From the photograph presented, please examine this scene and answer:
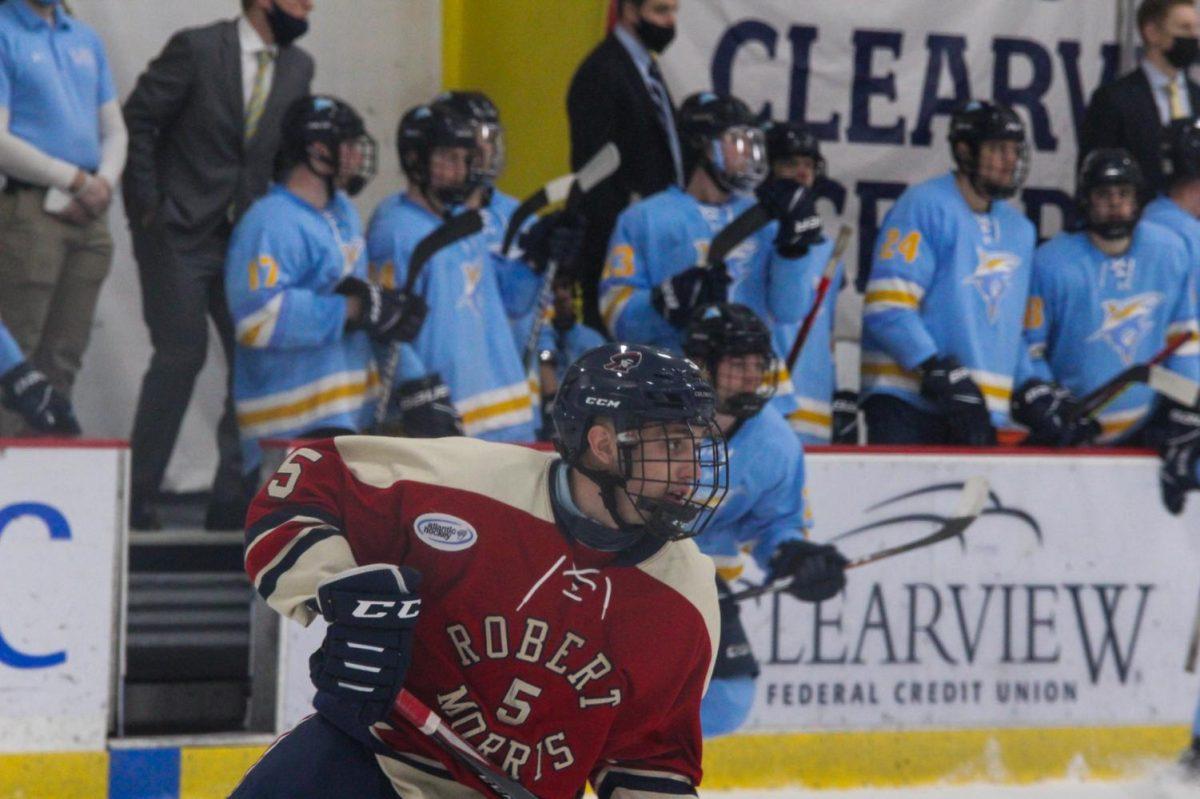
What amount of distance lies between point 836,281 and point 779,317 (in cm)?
43

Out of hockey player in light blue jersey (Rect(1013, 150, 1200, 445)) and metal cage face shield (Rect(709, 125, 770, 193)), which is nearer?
metal cage face shield (Rect(709, 125, 770, 193))

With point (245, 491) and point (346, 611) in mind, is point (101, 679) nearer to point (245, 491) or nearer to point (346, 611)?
point (245, 491)

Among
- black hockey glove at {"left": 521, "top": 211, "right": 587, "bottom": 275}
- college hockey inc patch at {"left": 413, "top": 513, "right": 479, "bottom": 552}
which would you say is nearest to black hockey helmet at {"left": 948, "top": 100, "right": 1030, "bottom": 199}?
black hockey glove at {"left": 521, "top": 211, "right": 587, "bottom": 275}

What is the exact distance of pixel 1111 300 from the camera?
515 centimetres

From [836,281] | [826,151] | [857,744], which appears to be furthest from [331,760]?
[826,151]

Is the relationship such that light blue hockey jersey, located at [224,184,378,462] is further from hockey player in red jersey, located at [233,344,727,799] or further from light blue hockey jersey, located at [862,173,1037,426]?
hockey player in red jersey, located at [233,344,727,799]

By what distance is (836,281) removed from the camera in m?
5.12

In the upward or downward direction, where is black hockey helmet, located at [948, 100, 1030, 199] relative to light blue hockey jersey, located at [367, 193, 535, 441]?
upward

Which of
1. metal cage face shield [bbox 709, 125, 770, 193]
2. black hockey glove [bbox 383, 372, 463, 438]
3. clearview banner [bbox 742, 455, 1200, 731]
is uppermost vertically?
metal cage face shield [bbox 709, 125, 770, 193]

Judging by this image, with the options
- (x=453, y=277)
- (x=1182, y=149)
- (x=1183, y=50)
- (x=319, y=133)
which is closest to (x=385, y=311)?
(x=453, y=277)

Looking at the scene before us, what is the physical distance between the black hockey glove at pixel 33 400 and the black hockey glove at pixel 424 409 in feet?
2.37

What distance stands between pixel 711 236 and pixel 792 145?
0.51m

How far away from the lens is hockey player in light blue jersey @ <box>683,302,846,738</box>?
403cm

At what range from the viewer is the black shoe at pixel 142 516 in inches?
182
